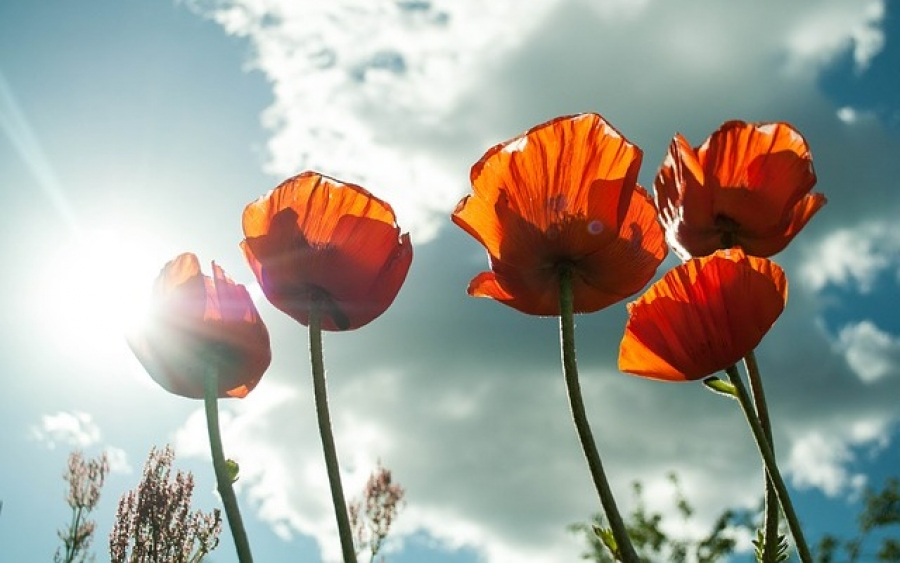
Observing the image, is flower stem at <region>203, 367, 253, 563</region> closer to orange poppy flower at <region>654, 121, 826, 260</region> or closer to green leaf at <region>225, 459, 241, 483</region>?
green leaf at <region>225, 459, 241, 483</region>

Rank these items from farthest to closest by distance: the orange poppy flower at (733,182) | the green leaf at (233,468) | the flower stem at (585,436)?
the orange poppy flower at (733,182), the green leaf at (233,468), the flower stem at (585,436)

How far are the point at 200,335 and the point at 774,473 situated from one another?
677 mm

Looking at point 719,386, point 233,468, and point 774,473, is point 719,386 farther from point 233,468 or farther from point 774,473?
point 233,468

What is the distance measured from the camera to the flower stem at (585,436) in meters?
0.71

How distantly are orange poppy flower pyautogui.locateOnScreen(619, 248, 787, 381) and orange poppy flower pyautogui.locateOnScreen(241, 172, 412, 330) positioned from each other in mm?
A: 309

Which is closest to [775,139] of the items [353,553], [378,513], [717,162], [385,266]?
[717,162]

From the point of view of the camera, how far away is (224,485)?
2.57ft

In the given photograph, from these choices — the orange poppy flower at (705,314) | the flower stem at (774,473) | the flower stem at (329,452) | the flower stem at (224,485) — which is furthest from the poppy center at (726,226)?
the flower stem at (224,485)

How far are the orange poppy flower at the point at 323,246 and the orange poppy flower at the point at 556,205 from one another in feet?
0.35

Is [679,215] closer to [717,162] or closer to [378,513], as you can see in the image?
[717,162]

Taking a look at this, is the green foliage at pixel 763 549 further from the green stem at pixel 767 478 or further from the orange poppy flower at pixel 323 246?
the orange poppy flower at pixel 323 246

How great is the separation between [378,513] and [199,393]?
9.16 m

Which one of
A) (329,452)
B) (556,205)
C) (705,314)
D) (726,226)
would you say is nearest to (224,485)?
(329,452)

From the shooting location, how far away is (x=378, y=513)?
32.3 feet
